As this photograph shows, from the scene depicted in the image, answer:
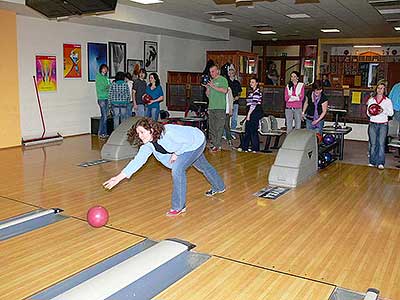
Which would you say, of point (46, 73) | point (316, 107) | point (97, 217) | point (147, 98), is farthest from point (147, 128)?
point (46, 73)

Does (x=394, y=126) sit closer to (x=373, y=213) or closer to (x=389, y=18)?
(x=389, y=18)

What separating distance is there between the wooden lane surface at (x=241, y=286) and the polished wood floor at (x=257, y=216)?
0.04 feet

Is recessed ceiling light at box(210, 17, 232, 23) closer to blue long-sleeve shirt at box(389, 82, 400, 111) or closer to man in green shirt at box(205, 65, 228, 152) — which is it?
man in green shirt at box(205, 65, 228, 152)

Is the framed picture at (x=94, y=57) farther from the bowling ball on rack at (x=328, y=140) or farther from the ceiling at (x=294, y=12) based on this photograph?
the bowling ball on rack at (x=328, y=140)

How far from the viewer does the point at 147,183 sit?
5.70 metres

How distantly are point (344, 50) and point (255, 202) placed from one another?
13.9m

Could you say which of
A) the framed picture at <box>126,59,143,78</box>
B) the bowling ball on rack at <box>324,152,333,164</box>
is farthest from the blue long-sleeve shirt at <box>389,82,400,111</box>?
the framed picture at <box>126,59,143,78</box>

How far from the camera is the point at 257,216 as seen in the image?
445 centimetres

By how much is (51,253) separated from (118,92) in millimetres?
5745

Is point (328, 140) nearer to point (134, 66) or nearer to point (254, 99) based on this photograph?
point (254, 99)

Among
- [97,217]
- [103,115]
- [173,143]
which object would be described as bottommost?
[97,217]

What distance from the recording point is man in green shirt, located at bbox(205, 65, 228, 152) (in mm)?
7250

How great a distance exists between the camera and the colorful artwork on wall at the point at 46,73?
880 cm

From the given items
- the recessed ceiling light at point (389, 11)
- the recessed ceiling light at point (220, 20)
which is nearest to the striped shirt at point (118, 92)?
the recessed ceiling light at point (220, 20)
